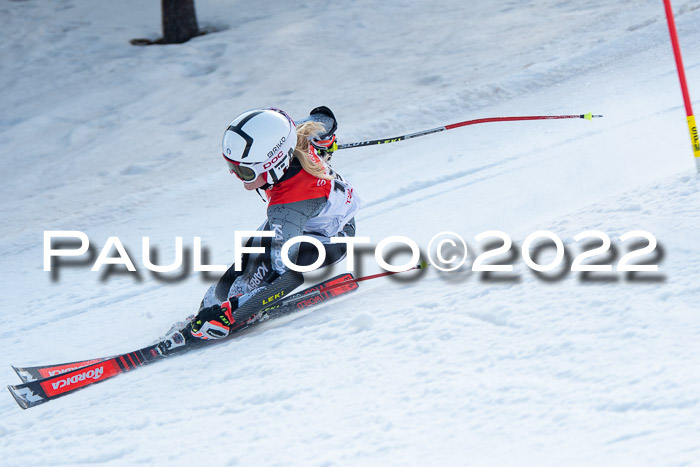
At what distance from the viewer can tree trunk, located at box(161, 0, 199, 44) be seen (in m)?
12.0

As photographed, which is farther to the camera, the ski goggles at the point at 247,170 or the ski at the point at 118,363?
the ski goggles at the point at 247,170

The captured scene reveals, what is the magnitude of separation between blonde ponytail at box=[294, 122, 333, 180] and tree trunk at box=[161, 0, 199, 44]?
8608 millimetres

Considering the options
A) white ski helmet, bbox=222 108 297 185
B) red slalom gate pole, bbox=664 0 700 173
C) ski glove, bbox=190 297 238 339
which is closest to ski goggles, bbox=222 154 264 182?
white ski helmet, bbox=222 108 297 185

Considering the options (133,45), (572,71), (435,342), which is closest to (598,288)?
(435,342)

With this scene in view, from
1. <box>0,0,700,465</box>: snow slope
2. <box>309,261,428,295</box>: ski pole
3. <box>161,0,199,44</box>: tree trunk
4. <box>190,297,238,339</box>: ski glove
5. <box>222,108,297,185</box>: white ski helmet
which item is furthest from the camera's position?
<box>161,0,199,44</box>: tree trunk

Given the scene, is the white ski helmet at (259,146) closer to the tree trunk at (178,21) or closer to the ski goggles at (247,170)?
the ski goggles at (247,170)

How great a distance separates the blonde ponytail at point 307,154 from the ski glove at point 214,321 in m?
0.89

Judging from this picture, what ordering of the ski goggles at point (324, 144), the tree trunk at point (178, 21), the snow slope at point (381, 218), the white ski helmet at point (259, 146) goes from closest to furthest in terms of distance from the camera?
the snow slope at point (381, 218) → the white ski helmet at point (259, 146) → the ski goggles at point (324, 144) → the tree trunk at point (178, 21)

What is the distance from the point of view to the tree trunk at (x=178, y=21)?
12.0m

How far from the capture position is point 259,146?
3.86 meters

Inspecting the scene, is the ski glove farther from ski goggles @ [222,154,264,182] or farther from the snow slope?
ski goggles @ [222,154,264,182]

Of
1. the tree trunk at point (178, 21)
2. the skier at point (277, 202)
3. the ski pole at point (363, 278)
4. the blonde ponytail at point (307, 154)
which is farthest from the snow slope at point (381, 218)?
the blonde ponytail at point (307, 154)

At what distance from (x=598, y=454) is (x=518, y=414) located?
0.35 m

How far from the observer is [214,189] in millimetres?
7496
